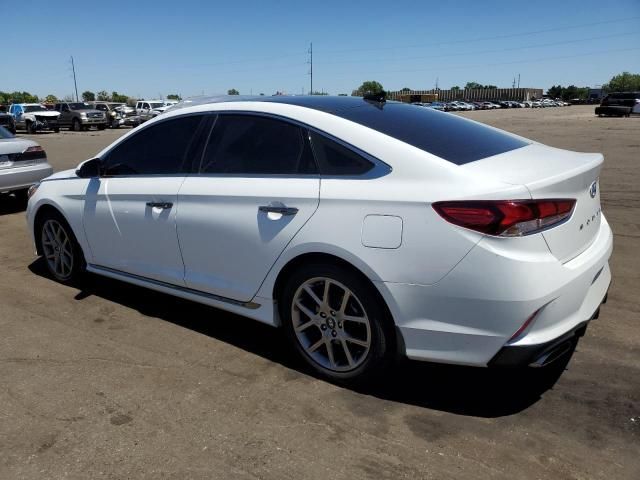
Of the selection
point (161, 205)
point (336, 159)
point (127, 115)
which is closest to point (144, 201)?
point (161, 205)

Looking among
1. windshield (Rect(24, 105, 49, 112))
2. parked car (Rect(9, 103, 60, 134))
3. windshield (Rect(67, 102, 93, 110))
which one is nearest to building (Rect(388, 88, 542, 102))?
windshield (Rect(67, 102, 93, 110))

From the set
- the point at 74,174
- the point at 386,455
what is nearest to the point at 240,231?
the point at 386,455

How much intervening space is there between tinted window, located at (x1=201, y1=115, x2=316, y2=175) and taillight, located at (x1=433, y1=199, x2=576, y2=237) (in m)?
0.94

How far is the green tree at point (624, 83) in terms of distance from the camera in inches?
5802

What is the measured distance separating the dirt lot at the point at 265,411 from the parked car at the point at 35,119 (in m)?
35.9

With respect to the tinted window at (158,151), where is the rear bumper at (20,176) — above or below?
below

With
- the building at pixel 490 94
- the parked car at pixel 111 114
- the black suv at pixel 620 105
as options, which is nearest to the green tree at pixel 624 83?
the building at pixel 490 94

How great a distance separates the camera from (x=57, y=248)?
5.00 metres

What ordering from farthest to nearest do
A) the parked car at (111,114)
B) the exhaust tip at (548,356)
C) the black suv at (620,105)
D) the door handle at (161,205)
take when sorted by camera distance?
the black suv at (620,105) < the parked car at (111,114) < the door handle at (161,205) < the exhaust tip at (548,356)

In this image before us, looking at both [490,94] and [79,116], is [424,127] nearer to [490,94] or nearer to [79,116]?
[79,116]

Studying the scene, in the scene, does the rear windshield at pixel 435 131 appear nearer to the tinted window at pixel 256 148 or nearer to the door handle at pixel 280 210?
the tinted window at pixel 256 148

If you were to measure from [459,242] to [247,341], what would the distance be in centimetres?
189

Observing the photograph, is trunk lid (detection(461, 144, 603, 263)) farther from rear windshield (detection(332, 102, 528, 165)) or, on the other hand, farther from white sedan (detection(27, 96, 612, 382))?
rear windshield (detection(332, 102, 528, 165))

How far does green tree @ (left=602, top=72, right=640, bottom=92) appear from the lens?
147 m
